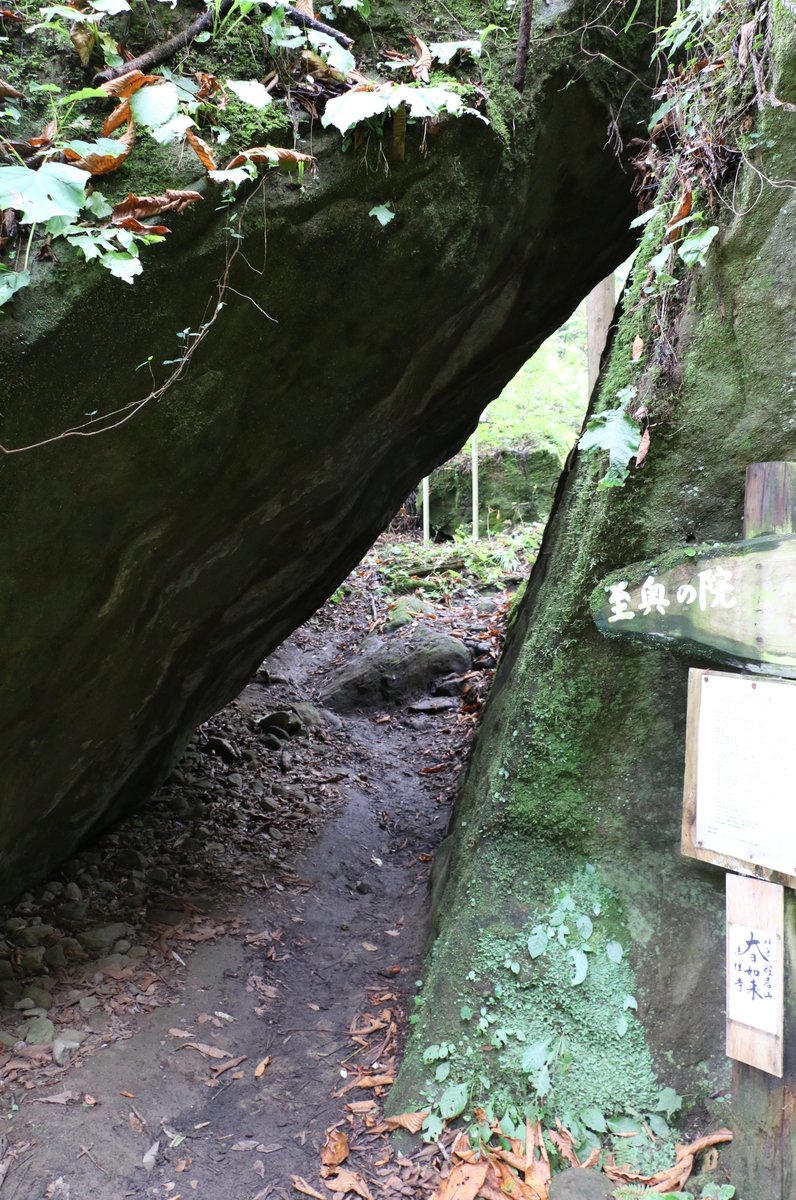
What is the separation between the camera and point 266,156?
283 cm

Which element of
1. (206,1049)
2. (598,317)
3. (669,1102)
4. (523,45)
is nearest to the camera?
(669,1102)

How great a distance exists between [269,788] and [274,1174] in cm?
357

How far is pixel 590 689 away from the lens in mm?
3215

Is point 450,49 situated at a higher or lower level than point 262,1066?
higher

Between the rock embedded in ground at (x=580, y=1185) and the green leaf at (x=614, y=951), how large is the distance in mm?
713

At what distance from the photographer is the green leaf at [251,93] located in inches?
109

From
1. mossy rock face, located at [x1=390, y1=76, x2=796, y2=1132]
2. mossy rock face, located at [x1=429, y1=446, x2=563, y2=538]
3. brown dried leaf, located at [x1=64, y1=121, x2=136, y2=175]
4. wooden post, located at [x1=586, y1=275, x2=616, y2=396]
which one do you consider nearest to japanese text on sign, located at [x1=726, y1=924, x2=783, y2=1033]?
mossy rock face, located at [x1=390, y1=76, x2=796, y2=1132]

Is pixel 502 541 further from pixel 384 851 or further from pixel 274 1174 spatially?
pixel 274 1174

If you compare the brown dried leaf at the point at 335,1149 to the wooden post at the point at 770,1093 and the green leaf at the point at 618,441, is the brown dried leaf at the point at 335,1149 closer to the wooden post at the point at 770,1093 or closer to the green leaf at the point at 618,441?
the wooden post at the point at 770,1093

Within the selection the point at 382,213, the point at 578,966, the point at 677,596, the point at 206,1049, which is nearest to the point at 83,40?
the point at 382,213

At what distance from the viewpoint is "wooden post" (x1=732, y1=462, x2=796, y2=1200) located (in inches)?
84.6

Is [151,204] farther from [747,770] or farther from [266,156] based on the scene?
[747,770]

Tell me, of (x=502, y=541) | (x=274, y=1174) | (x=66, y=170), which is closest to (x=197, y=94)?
(x=66, y=170)

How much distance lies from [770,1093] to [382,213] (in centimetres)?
354
